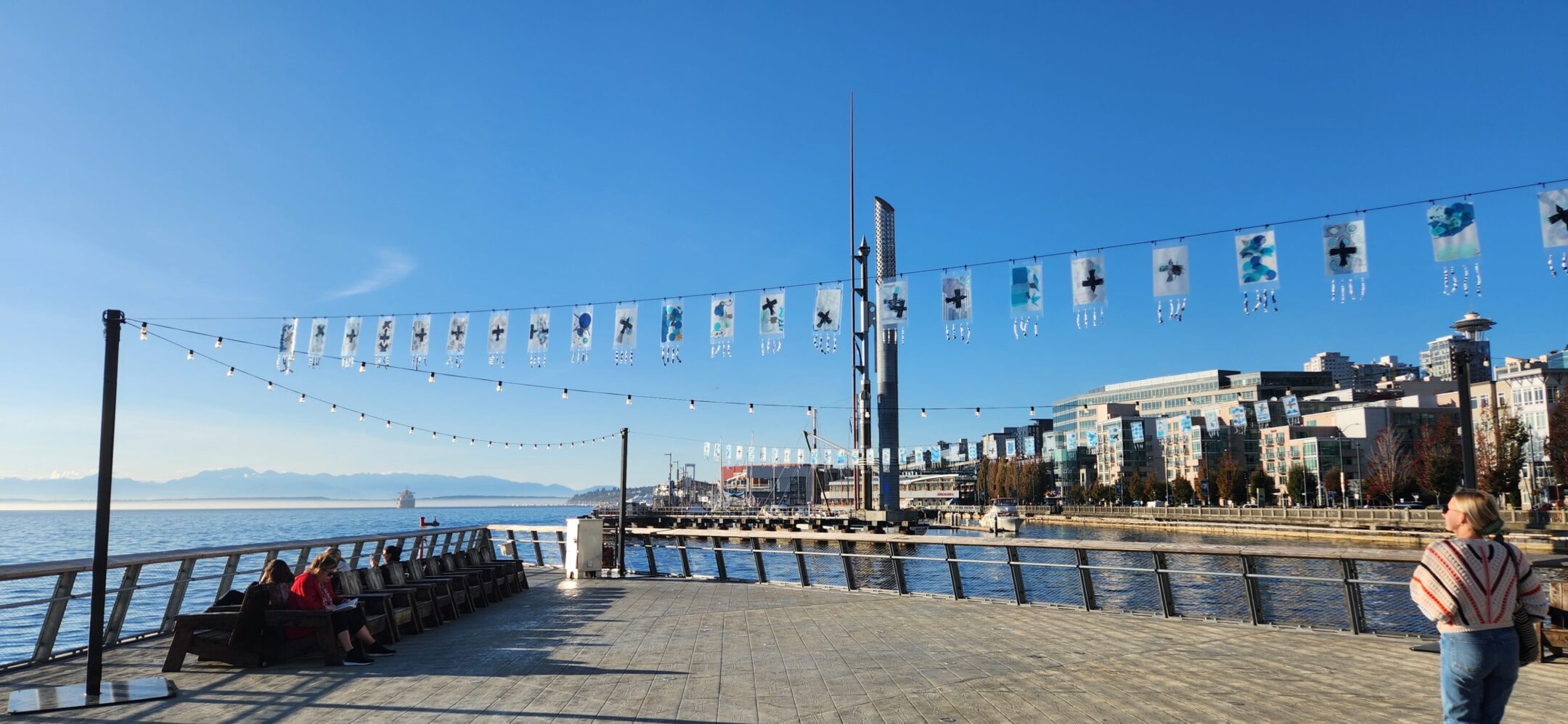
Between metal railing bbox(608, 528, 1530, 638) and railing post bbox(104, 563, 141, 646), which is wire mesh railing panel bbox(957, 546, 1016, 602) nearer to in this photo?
metal railing bbox(608, 528, 1530, 638)

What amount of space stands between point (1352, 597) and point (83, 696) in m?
12.2

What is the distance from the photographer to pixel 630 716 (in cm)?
713

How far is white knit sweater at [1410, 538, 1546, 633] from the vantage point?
4676 millimetres

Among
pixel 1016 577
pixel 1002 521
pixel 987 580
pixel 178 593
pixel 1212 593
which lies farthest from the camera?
pixel 1002 521

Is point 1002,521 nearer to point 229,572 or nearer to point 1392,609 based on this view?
point 1392,609

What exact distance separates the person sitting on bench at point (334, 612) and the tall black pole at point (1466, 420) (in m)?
13.5

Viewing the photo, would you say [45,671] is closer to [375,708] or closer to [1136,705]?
[375,708]

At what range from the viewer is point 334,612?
385 inches

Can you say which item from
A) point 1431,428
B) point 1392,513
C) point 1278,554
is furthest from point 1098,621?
point 1431,428

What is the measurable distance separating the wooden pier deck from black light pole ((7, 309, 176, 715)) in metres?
0.27

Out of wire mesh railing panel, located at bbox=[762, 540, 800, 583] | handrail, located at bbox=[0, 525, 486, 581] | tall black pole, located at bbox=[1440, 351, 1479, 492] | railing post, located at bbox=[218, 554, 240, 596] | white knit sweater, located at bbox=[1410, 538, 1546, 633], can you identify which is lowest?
wire mesh railing panel, located at bbox=[762, 540, 800, 583]

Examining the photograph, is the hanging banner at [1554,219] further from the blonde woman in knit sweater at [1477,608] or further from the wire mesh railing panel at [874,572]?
the wire mesh railing panel at [874,572]

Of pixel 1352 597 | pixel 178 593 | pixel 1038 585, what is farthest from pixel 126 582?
pixel 1038 585

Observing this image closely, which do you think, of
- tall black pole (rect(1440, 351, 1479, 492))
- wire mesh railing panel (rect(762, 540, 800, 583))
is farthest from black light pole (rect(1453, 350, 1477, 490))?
wire mesh railing panel (rect(762, 540, 800, 583))
